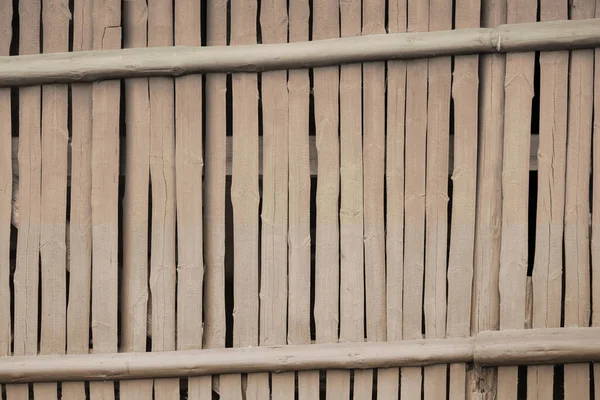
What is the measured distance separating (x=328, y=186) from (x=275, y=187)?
27 centimetres

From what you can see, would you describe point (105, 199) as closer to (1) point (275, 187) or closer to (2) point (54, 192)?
(2) point (54, 192)

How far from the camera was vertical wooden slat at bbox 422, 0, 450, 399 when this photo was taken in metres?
3.24

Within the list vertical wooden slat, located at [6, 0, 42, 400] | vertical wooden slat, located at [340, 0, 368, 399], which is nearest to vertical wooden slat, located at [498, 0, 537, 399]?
vertical wooden slat, located at [340, 0, 368, 399]

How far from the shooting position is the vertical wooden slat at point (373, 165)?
10.7 feet

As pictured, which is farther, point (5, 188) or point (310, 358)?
point (5, 188)

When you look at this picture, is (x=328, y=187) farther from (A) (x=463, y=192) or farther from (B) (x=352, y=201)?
(A) (x=463, y=192)

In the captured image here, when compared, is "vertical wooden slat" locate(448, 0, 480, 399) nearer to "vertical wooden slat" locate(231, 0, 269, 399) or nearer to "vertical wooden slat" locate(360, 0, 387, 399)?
"vertical wooden slat" locate(360, 0, 387, 399)

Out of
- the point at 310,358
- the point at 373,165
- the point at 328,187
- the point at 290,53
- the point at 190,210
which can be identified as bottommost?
the point at 310,358

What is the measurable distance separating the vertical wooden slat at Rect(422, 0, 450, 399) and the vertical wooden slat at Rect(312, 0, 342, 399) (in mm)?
449

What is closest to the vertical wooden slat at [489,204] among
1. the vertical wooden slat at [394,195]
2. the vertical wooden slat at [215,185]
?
the vertical wooden slat at [394,195]

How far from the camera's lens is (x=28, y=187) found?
3.33 metres

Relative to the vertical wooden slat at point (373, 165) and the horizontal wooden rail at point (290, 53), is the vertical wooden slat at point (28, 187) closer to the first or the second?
the horizontal wooden rail at point (290, 53)

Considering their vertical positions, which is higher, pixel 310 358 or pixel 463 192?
pixel 463 192

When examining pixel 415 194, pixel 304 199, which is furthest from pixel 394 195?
pixel 304 199
